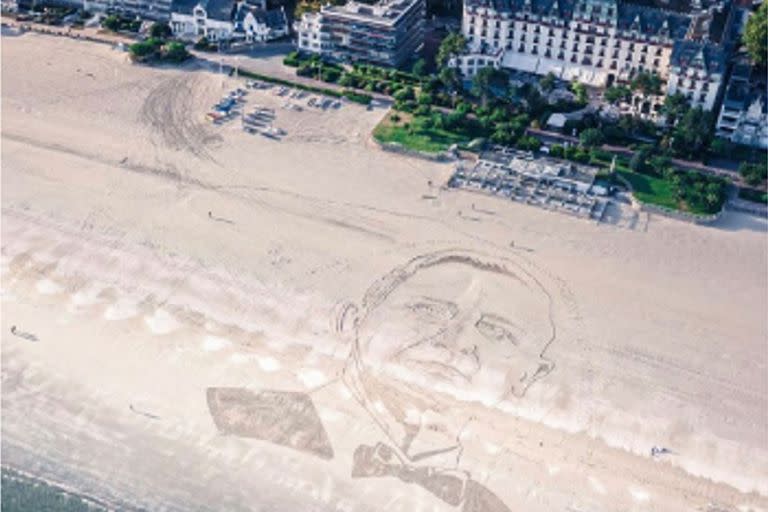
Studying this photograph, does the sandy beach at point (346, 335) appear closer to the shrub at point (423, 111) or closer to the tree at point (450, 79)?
the shrub at point (423, 111)

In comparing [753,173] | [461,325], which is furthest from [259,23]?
[753,173]

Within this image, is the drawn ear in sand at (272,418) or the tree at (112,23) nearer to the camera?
the drawn ear in sand at (272,418)

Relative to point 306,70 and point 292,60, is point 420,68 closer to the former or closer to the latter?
point 306,70

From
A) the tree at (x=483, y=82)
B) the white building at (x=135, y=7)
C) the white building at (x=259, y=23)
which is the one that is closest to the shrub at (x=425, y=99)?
the tree at (x=483, y=82)

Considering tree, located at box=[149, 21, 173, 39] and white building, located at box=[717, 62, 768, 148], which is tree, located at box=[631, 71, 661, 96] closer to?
white building, located at box=[717, 62, 768, 148]

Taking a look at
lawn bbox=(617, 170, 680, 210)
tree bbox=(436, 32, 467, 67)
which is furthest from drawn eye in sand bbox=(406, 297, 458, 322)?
tree bbox=(436, 32, 467, 67)

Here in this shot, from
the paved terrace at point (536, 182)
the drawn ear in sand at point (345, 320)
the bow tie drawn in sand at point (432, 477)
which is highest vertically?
the paved terrace at point (536, 182)
